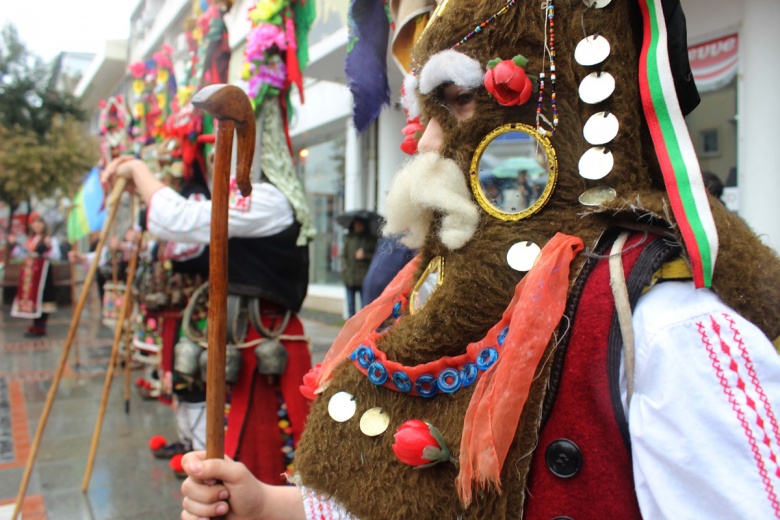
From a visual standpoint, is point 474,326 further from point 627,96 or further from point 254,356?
point 254,356

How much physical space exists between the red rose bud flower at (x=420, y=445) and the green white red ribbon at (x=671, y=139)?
1.49ft

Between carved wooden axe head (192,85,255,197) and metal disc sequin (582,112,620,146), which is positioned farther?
carved wooden axe head (192,85,255,197)

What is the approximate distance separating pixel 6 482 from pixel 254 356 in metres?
2.24

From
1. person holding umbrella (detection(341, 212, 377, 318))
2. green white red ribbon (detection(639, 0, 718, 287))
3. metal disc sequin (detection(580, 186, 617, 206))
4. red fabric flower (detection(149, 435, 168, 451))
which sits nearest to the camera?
green white red ribbon (detection(639, 0, 718, 287))

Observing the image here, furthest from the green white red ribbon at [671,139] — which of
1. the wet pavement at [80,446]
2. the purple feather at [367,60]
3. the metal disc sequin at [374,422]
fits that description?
the wet pavement at [80,446]

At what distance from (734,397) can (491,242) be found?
42 cm

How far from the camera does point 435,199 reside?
1.01 metres

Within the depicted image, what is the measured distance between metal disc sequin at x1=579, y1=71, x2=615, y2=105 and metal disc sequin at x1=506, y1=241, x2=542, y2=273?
0.25m

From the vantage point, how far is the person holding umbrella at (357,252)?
810 cm

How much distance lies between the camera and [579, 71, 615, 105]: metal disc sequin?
36.8 inches

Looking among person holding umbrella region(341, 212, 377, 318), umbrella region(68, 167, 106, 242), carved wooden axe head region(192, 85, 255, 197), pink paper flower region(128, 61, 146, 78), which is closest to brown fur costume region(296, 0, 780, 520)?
carved wooden axe head region(192, 85, 255, 197)

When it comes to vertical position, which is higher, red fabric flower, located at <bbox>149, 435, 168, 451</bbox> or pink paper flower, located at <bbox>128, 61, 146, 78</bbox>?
pink paper flower, located at <bbox>128, 61, 146, 78</bbox>

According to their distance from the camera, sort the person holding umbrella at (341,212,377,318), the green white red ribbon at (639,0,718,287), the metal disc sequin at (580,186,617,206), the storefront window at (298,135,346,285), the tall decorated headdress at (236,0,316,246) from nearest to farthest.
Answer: the green white red ribbon at (639,0,718,287) → the metal disc sequin at (580,186,617,206) → the tall decorated headdress at (236,0,316,246) → the person holding umbrella at (341,212,377,318) → the storefront window at (298,135,346,285)

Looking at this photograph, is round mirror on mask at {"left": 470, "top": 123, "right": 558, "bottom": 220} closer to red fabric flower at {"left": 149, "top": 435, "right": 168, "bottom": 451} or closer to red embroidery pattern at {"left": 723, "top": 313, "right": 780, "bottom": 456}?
red embroidery pattern at {"left": 723, "top": 313, "right": 780, "bottom": 456}
